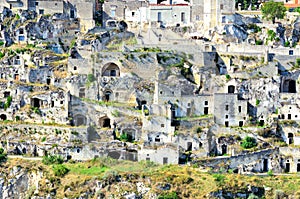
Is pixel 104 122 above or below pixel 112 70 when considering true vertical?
below

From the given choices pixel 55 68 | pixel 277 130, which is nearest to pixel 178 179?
pixel 277 130

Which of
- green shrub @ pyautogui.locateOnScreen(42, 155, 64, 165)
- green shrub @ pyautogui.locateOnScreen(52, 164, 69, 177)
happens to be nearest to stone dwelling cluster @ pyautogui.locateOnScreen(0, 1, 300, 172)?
green shrub @ pyautogui.locateOnScreen(42, 155, 64, 165)

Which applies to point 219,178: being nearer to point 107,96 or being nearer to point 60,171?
point 60,171

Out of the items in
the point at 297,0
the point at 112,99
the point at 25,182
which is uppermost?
the point at 297,0

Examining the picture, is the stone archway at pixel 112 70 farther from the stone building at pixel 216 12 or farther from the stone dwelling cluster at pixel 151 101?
the stone building at pixel 216 12

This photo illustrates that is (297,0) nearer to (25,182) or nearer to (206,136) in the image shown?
(206,136)

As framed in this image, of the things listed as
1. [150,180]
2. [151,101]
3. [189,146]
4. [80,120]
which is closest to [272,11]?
[151,101]
